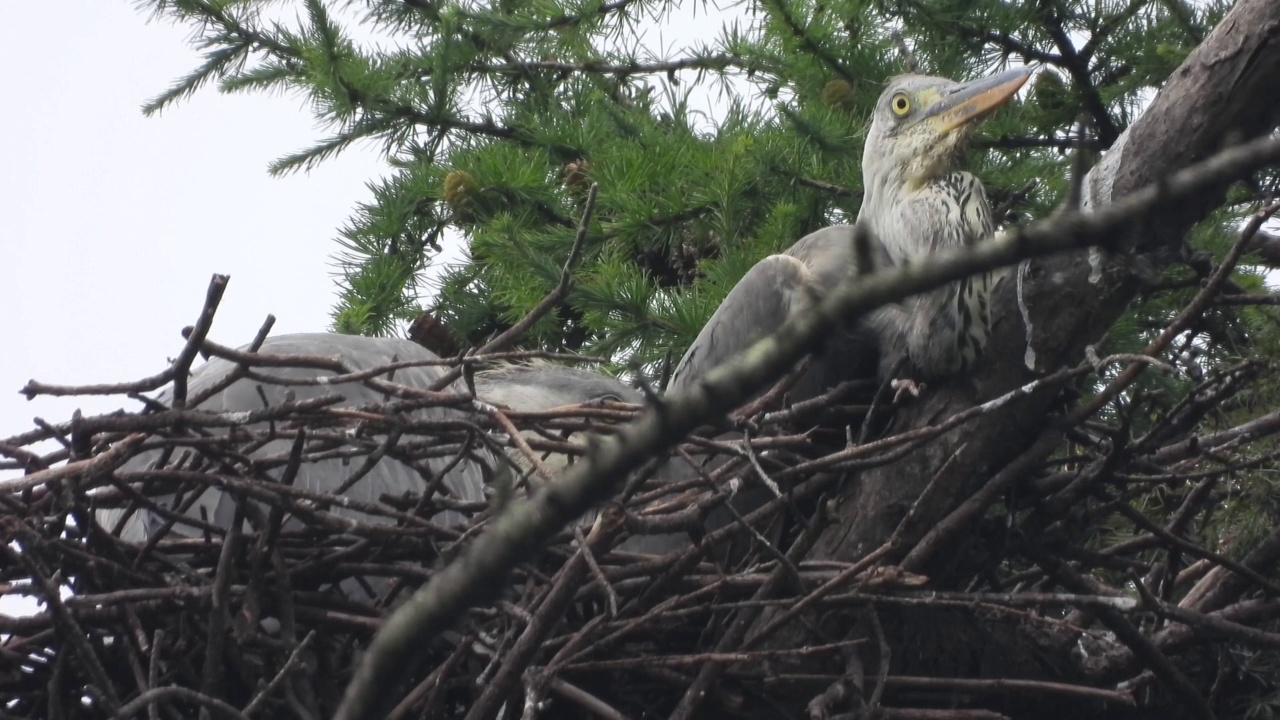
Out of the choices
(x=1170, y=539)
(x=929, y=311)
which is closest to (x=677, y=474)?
(x=929, y=311)

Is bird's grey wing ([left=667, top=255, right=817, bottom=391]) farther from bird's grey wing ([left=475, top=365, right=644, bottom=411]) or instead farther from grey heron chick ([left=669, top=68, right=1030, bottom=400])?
bird's grey wing ([left=475, top=365, right=644, bottom=411])

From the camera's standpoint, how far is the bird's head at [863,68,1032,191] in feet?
12.7

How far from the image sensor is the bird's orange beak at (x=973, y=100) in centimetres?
380

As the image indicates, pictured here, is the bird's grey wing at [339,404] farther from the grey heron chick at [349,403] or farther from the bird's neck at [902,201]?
the bird's neck at [902,201]

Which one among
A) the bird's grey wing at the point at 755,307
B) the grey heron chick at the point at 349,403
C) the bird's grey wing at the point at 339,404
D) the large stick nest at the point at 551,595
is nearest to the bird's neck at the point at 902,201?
the bird's grey wing at the point at 755,307

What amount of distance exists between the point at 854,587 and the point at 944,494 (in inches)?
13.0

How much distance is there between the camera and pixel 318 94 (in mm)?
5117

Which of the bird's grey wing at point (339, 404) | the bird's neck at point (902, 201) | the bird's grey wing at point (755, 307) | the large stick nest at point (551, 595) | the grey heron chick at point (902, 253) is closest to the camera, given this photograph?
the large stick nest at point (551, 595)

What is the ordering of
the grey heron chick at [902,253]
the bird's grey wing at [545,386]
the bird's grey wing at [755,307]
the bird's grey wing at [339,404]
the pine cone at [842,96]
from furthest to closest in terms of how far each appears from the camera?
1. the pine cone at [842,96]
2. the bird's grey wing at [545,386]
3. the bird's grey wing at [755,307]
4. the bird's grey wing at [339,404]
5. the grey heron chick at [902,253]

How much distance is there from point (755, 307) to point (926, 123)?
0.78 metres

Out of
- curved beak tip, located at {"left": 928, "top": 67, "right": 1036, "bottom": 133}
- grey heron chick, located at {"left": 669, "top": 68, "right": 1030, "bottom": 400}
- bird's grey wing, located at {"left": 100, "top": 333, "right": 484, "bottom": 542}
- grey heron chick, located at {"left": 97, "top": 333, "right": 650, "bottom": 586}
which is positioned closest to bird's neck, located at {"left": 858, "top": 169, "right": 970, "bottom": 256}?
grey heron chick, located at {"left": 669, "top": 68, "right": 1030, "bottom": 400}

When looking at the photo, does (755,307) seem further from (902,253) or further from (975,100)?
(975,100)

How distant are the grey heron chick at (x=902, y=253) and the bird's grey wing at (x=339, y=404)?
665mm

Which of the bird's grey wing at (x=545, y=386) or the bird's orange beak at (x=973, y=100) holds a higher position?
the bird's orange beak at (x=973, y=100)
